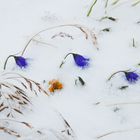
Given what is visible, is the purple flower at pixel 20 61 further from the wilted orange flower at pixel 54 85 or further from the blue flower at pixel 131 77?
the blue flower at pixel 131 77

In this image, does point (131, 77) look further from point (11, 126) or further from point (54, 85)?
point (11, 126)

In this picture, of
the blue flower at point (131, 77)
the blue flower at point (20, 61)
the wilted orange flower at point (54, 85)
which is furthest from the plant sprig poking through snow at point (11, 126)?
the blue flower at point (131, 77)

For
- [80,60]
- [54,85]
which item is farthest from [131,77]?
[54,85]

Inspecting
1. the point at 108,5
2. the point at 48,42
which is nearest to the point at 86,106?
the point at 48,42

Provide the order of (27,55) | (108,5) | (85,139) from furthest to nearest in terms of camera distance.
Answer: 1. (108,5)
2. (27,55)
3. (85,139)

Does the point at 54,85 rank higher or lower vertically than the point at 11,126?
higher

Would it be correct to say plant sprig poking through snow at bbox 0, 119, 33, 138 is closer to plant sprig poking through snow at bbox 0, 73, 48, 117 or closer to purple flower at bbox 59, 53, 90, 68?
plant sprig poking through snow at bbox 0, 73, 48, 117

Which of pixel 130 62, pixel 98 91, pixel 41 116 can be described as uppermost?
pixel 130 62

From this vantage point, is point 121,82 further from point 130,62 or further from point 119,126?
point 119,126

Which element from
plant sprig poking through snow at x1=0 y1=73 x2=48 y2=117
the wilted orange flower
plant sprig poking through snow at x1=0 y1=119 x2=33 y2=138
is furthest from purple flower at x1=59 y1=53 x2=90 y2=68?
plant sprig poking through snow at x1=0 y1=119 x2=33 y2=138
